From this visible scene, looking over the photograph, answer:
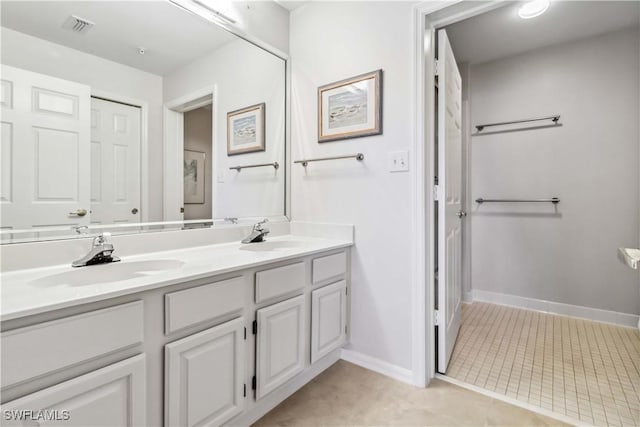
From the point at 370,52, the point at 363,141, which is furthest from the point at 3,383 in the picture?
the point at 370,52

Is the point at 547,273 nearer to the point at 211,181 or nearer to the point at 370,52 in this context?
the point at 370,52

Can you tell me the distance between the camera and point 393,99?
1.77m

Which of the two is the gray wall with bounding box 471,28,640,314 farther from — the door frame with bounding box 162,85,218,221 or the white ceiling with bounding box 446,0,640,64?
the door frame with bounding box 162,85,218,221

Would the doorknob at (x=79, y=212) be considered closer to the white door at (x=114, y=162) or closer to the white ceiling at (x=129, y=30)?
the white door at (x=114, y=162)

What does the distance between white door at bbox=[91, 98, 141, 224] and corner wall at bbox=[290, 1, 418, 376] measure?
1.03 m

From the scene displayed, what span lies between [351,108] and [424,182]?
2.13ft

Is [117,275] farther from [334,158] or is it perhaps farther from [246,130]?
[334,158]

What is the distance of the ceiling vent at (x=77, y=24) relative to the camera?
1.27 meters

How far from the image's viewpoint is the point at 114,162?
1.41 m

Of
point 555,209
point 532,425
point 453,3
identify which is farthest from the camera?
point 555,209

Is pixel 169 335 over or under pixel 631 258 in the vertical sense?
under

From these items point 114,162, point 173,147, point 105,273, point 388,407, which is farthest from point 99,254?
point 388,407

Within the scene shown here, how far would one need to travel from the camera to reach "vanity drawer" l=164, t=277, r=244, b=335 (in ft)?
3.42

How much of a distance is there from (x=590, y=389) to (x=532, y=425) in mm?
561
